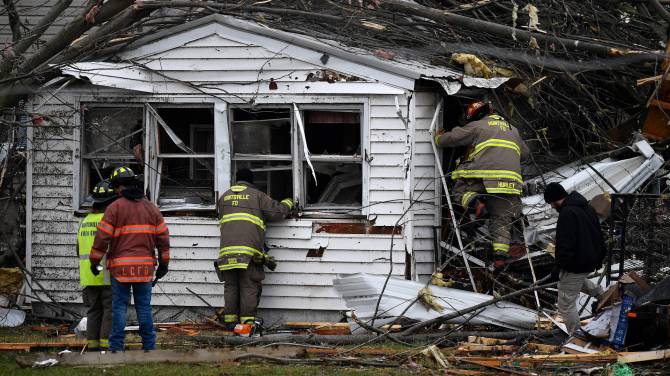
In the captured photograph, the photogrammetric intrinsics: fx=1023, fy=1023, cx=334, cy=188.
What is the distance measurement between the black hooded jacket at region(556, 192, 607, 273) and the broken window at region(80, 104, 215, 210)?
172 inches

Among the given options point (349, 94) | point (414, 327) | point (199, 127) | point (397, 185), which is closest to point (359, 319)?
point (414, 327)

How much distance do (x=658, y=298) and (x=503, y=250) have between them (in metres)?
2.37

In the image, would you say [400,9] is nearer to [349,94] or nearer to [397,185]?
[349,94]

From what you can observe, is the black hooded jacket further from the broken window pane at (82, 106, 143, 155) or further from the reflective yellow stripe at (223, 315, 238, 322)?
the broken window pane at (82, 106, 143, 155)

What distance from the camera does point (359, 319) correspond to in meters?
10.7

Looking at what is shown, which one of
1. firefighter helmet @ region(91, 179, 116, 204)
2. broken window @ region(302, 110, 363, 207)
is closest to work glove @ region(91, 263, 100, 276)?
firefighter helmet @ region(91, 179, 116, 204)

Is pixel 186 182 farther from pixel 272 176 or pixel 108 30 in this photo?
pixel 108 30

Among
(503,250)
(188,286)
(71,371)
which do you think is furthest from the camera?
(188,286)

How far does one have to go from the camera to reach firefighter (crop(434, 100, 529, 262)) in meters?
11.3

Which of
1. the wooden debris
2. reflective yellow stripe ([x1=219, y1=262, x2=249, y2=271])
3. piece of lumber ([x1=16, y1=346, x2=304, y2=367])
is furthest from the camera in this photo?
reflective yellow stripe ([x1=219, y1=262, x2=249, y2=271])

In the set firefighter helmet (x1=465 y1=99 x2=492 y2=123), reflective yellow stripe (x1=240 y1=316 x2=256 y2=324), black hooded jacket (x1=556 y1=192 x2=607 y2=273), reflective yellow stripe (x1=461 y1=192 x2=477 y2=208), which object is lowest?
reflective yellow stripe (x1=240 y1=316 x2=256 y2=324)

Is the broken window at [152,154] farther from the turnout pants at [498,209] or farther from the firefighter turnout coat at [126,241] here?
the turnout pants at [498,209]

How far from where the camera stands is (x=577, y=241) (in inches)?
379

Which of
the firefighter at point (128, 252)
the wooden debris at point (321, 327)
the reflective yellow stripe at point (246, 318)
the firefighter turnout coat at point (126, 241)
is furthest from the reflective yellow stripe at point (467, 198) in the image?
the firefighter turnout coat at point (126, 241)
